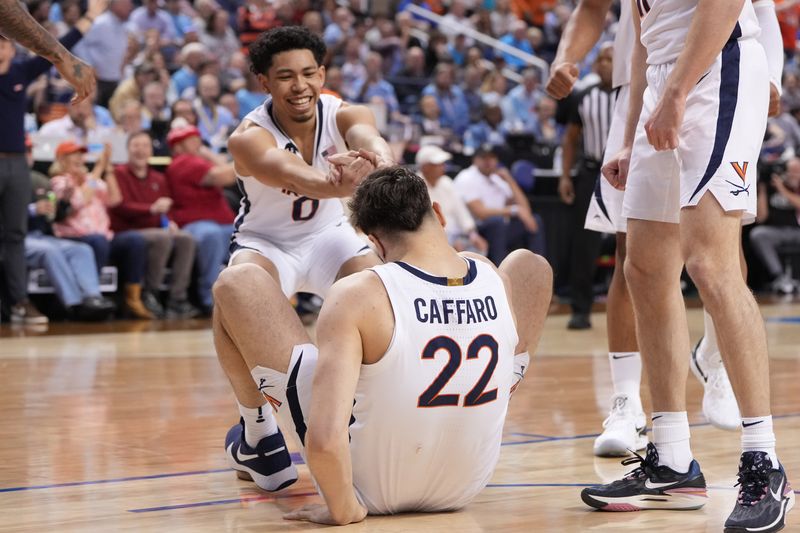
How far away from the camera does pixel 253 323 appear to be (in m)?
3.83

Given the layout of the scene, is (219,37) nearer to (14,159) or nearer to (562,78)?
(14,159)

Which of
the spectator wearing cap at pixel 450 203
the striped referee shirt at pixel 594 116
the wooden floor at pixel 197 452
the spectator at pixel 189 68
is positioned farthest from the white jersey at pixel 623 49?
the spectator at pixel 189 68

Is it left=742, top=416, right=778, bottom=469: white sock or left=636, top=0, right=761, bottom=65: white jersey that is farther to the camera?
left=636, top=0, right=761, bottom=65: white jersey

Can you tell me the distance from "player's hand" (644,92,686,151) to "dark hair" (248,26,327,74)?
6.10 feet

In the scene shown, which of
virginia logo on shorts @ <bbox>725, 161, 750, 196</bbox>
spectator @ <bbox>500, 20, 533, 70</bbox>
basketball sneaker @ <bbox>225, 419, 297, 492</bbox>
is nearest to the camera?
virginia logo on shorts @ <bbox>725, 161, 750, 196</bbox>

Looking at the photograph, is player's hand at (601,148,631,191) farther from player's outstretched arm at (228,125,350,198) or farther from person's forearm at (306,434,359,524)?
person's forearm at (306,434,359,524)

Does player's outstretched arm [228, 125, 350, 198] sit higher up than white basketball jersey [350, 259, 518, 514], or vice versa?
player's outstretched arm [228, 125, 350, 198]

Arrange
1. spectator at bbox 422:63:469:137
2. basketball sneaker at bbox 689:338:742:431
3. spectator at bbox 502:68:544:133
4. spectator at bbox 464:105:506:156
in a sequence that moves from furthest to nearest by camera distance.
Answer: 1. spectator at bbox 502:68:544:133
2. spectator at bbox 422:63:469:137
3. spectator at bbox 464:105:506:156
4. basketball sneaker at bbox 689:338:742:431

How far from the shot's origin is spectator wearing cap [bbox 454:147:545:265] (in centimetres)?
1276

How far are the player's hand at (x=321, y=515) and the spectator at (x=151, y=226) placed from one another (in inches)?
297

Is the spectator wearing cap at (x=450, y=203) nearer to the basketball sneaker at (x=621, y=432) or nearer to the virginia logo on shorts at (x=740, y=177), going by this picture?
the basketball sneaker at (x=621, y=432)

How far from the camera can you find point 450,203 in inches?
488

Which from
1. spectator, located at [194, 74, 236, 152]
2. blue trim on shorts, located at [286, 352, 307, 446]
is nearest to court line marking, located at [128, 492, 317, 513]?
blue trim on shorts, located at [286, 352, 307, 446]

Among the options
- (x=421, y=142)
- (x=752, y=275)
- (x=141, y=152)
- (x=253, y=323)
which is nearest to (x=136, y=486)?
(x=253, y=323)
